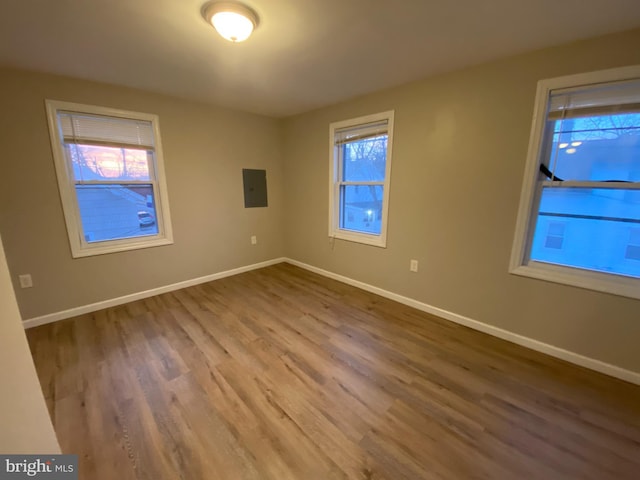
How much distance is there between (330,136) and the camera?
11.1 ft

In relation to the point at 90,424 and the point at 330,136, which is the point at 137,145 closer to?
the point at 330,136

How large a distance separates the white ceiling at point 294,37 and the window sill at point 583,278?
1580 mm

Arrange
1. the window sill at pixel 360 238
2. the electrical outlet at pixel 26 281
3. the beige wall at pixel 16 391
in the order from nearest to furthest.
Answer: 1. the beige wall at pixel 16 391
2. the electrical outlet at pixel 26 281
3. the window sill at pixel 360 238

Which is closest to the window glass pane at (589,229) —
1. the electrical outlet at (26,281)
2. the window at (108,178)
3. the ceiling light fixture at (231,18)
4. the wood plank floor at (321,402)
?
the wood plank floor at (321,402)

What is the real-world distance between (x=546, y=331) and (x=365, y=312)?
1490 mm

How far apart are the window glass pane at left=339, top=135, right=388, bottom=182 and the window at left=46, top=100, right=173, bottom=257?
→ 2.18 meters

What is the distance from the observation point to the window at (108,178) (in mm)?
2492

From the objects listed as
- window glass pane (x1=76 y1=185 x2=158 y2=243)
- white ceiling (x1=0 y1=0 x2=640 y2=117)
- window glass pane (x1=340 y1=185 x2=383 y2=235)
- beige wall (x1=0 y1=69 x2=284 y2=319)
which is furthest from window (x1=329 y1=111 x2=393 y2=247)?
window glass pane (x1=76 y1=185 x2=158 y2=243)

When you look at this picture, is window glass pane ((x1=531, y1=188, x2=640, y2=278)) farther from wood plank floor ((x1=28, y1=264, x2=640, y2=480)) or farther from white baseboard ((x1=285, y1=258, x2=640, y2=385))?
wood plank floor ((x1=28, y1=264, x2=640, y2=480))

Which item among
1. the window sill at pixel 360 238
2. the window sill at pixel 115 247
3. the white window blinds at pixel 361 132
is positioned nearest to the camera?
the window sill at pixel 115 247

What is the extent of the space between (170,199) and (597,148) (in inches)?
154

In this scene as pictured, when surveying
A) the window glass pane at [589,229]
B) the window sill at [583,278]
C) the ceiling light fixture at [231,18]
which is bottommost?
the window sill at [583,278]

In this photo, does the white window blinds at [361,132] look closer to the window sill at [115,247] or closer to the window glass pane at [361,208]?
the window glass pane at [361,208]

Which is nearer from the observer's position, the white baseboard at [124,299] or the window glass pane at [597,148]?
the window glass pane at [597,148]
